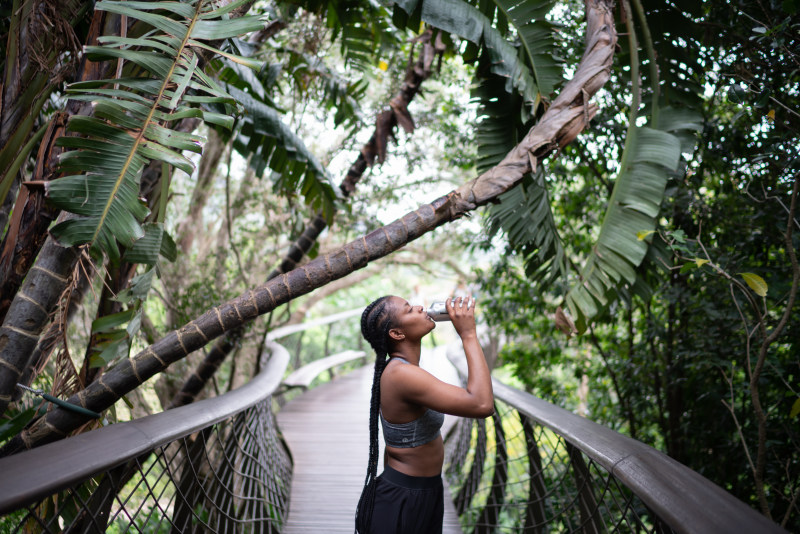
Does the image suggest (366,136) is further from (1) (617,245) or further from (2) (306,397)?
(1) (617,245)

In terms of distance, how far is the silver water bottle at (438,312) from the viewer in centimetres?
179

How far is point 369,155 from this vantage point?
410cm

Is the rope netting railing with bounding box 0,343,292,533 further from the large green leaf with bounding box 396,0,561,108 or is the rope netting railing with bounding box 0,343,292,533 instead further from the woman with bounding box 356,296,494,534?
the large green leaf with bounding box 396,0,561,108

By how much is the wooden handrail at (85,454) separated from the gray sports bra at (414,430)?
576mm

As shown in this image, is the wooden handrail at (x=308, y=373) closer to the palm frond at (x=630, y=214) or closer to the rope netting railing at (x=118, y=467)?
the rope netting railing at (x=118, y=467)

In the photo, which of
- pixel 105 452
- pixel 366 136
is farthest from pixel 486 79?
pixel 366 136

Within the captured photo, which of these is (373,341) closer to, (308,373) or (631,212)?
(631,212)

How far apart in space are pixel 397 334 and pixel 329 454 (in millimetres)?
3299

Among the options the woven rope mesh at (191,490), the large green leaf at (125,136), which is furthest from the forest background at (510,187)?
the woven rope mesh at (191,490)

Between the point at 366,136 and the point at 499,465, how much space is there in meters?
5.22

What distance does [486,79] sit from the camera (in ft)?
11.0

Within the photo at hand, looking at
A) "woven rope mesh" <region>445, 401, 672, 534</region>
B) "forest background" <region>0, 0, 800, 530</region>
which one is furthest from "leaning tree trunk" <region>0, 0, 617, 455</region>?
"woven rope mesh" <region>445, 401, 672, 534</region>

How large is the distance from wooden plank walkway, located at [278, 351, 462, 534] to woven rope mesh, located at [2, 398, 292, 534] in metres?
0.15

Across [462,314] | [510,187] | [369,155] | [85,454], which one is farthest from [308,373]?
[85,454]
